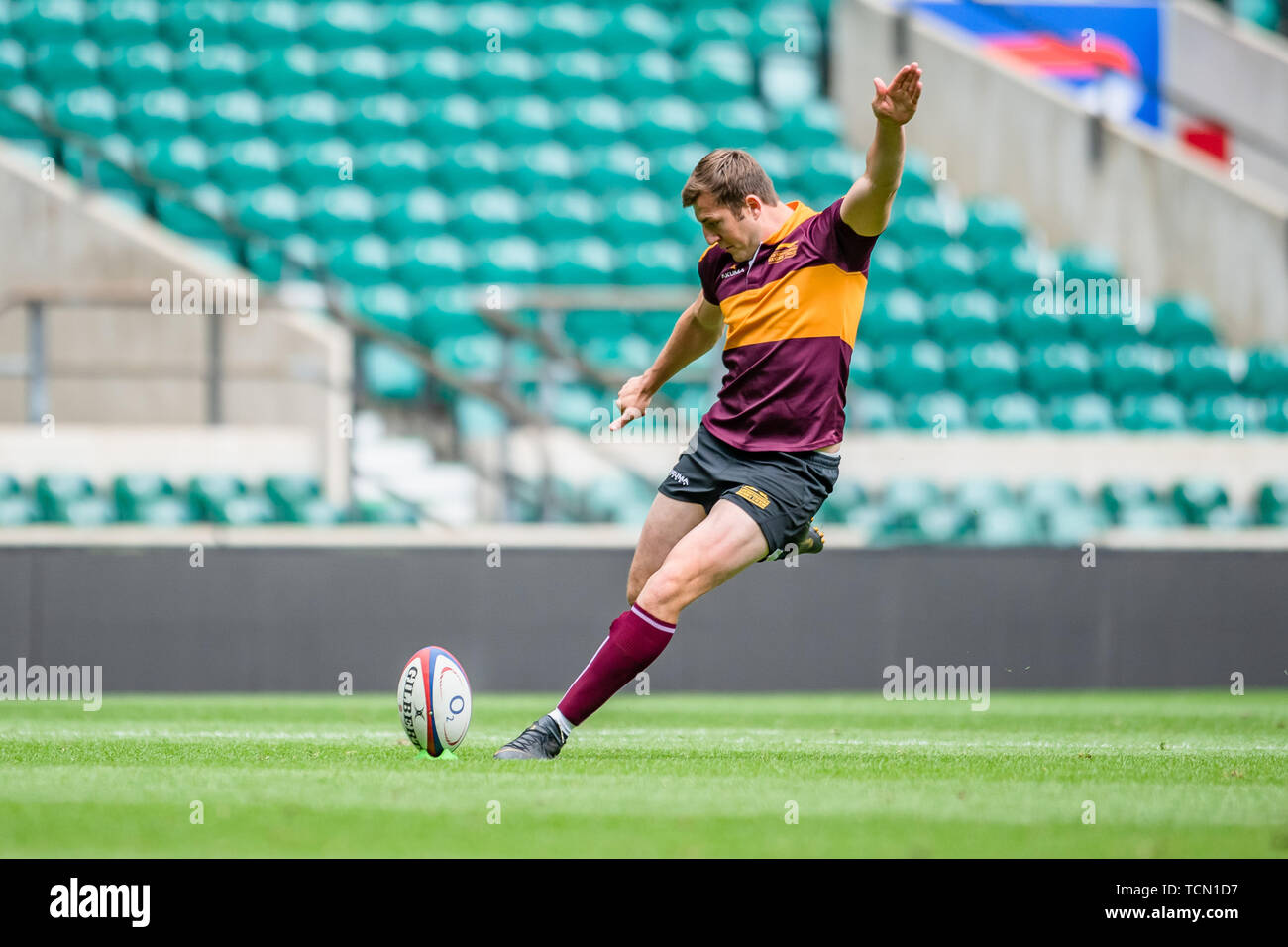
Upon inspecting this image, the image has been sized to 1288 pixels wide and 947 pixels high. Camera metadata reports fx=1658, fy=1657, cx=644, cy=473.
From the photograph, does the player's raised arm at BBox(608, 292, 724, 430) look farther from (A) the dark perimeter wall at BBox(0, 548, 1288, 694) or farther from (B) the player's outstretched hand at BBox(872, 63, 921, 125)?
(A) the dark perimeter wall at BBox(0, 548, 1288, 694)

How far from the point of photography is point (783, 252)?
5.28 m

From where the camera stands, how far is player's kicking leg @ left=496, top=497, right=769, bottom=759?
505cm

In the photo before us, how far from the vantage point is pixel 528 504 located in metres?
9.34

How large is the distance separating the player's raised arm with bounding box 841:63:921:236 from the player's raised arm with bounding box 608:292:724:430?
768mm

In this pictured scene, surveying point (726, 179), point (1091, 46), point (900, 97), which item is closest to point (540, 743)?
point (726, 179)

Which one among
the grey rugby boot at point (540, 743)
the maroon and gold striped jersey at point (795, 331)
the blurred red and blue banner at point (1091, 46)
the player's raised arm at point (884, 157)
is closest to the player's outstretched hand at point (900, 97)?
the player's raised arm at point (884, 157)

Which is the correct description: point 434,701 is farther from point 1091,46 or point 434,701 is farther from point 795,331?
point 1091,46

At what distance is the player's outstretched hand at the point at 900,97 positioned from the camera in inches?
179

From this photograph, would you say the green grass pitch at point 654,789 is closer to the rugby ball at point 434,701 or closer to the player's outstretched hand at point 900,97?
the rugby ball at point 434,701

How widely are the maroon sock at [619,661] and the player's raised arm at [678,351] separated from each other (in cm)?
85

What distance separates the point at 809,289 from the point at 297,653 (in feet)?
15.8

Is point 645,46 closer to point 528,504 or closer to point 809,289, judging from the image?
point 528,504

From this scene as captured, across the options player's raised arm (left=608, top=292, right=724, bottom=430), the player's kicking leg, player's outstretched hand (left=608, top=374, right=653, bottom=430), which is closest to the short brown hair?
player's raised arm (left=608, top=292, right=724, bottom=430)
